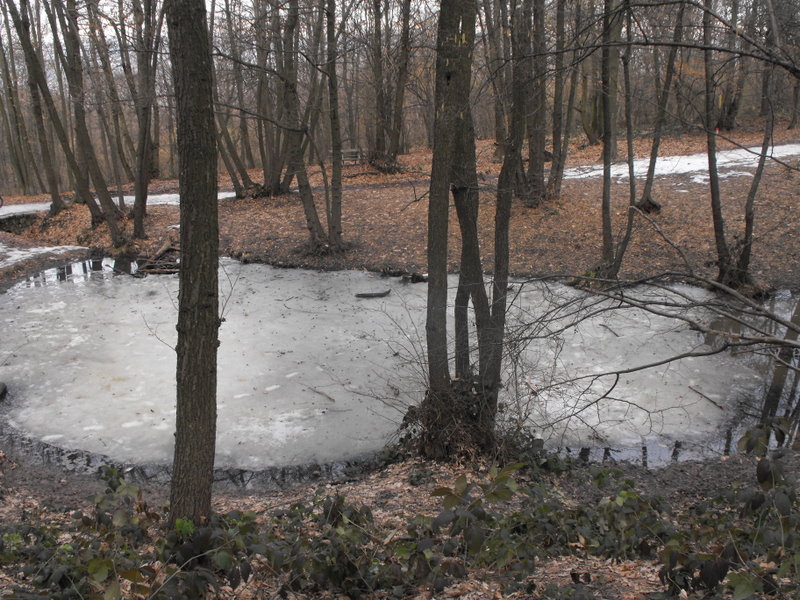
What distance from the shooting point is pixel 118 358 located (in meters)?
9.41

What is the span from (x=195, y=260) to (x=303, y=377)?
17.2 ft

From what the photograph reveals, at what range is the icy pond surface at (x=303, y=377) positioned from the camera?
714 cm

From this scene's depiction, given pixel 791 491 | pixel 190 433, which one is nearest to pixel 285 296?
pixel 190 433

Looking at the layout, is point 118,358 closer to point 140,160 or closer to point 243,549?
point 243,549

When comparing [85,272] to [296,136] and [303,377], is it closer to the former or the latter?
[296,136]

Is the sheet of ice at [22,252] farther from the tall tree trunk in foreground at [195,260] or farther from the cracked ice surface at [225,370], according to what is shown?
the tall tree trunk in foreground at [195,260]

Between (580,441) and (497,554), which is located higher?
(497,554)

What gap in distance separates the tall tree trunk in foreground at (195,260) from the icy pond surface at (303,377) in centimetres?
225

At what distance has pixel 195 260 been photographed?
12.4 feet

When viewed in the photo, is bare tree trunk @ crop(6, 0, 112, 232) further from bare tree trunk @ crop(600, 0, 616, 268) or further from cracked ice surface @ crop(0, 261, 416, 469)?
bare tree trunk @ crop(600, 0, 616, 268)

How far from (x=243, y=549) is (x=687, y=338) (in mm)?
8241

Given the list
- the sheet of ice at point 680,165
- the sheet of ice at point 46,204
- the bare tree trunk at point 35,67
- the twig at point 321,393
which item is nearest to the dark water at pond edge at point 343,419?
the twig at point 321,393

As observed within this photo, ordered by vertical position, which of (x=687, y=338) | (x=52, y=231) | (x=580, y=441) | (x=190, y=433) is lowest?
(x=580, y=441)

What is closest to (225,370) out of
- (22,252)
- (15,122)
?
(22,252)
